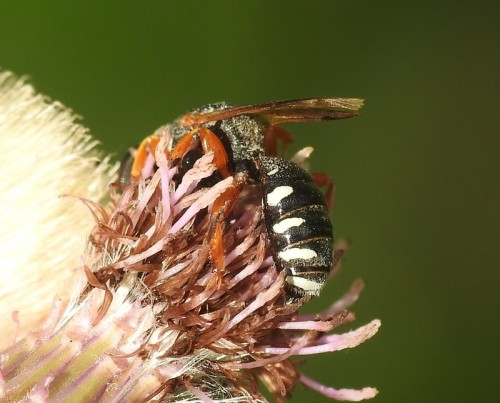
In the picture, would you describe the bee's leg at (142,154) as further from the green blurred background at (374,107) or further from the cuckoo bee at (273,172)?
the green blurred background at (374,107)

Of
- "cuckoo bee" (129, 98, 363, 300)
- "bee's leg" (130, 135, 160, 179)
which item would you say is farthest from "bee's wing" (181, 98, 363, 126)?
"bee's leg" (130, 135, 160, 179)

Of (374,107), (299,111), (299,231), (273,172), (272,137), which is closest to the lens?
(299,231)

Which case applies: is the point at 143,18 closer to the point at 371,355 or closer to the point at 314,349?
the point at 371,355

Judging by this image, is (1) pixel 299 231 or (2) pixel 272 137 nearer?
(1) pixel 299 231

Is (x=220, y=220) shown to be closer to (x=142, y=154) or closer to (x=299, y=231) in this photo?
(x=299, y=231)

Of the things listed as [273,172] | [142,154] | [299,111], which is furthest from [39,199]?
[299,111]

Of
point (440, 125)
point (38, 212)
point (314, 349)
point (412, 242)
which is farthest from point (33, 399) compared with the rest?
point (440, 125)

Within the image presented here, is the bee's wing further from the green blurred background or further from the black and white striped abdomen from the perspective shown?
the green blurred background
